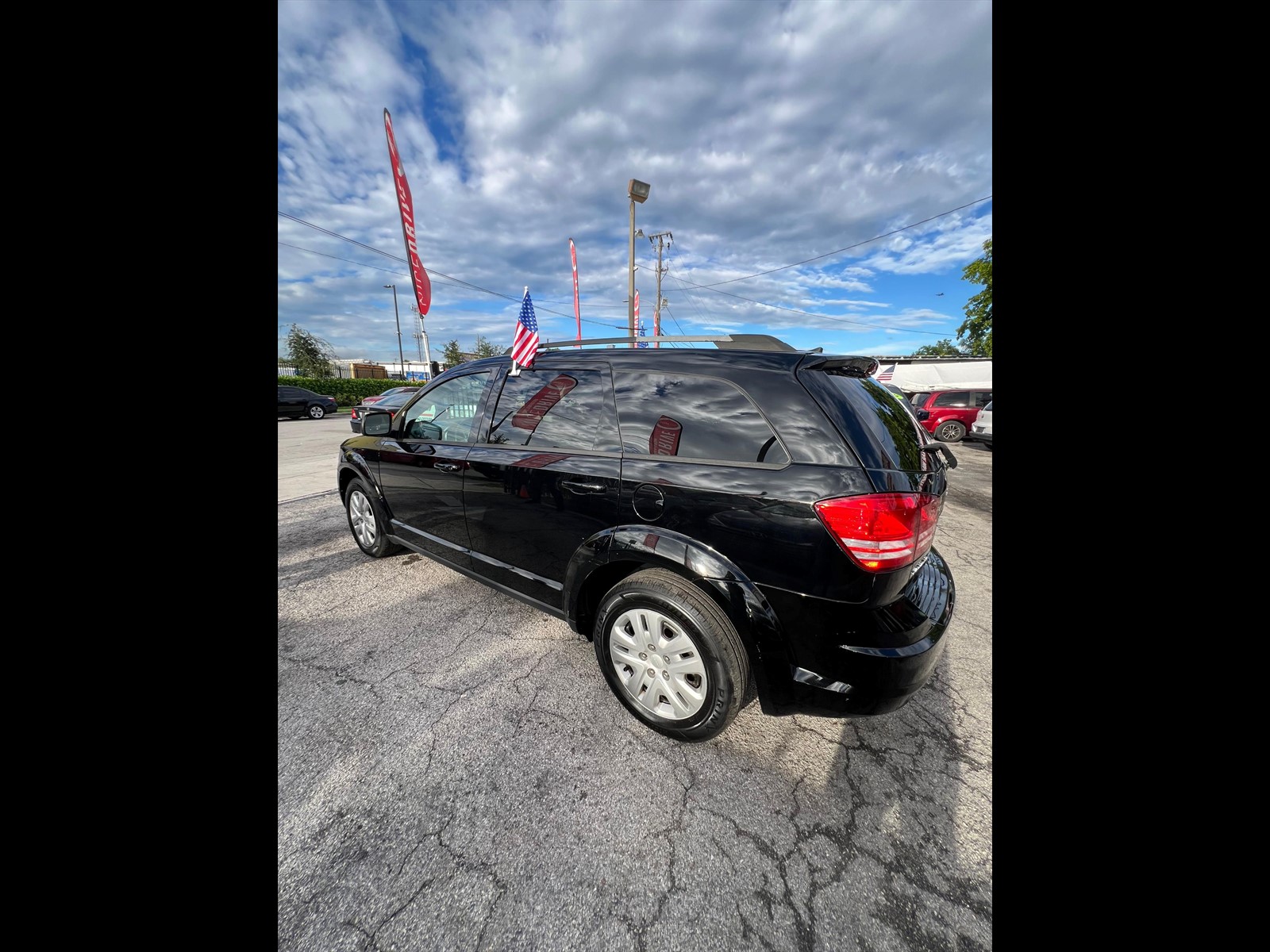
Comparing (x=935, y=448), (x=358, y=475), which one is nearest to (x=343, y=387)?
(x=358, y=475)

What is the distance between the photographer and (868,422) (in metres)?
1.92

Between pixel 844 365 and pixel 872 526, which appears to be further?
pixel 844 365

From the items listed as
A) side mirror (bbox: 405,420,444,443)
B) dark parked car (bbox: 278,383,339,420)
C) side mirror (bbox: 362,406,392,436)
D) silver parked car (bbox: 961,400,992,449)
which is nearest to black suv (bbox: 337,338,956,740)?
side mirror (bbox: 405,420,444,443)

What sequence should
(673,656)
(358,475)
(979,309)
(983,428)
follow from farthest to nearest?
1. (979,309)
2. (983,428)
3. (358,475)
4. (673,656)

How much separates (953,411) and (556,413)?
14.8 m

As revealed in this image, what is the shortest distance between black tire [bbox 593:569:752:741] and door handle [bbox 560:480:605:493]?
0.44 m

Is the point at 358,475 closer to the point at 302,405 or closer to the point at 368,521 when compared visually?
the point at 368,521

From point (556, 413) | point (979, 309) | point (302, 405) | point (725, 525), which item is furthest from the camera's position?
point (979, 309)

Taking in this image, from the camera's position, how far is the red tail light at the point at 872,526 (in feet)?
5.44
